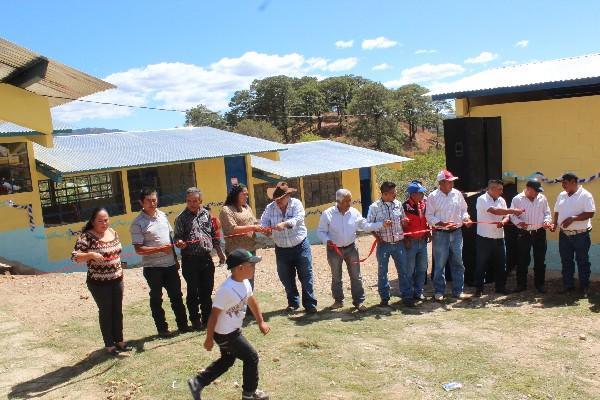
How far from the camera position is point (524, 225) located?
723cm

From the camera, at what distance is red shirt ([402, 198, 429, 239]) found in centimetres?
664

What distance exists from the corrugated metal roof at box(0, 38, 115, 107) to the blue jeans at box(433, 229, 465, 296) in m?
4.35

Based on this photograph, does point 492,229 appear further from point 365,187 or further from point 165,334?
point 365,187

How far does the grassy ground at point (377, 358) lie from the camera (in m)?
4.30

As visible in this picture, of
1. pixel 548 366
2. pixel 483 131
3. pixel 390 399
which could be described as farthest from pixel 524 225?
pixel 390 399

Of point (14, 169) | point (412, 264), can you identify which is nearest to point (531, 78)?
point (412, 264)

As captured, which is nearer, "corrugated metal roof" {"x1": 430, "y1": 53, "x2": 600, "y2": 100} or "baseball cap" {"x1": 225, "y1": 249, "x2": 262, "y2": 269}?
"baseball cap" {"x1": 225, "y1": 249, "x2": 262, "y2": 269}

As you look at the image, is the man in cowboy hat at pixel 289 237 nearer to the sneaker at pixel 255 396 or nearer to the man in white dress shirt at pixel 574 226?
the sneaker at pixel 255 396

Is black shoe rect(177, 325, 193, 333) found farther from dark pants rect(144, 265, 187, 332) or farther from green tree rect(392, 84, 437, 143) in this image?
green tree rect(392, 84, 437, 143)

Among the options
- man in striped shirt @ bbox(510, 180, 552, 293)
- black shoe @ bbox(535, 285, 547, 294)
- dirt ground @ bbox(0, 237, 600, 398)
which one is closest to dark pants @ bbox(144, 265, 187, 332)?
dirt ground @ bbox(0, 237, 600, 398)

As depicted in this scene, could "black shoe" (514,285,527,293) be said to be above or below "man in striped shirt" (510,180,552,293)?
below

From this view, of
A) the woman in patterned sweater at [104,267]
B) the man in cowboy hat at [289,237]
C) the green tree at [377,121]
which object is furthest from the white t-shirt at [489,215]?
the green tree at [377,121]

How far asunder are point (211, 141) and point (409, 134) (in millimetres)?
51483

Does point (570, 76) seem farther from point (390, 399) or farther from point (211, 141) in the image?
point (211, 141)
